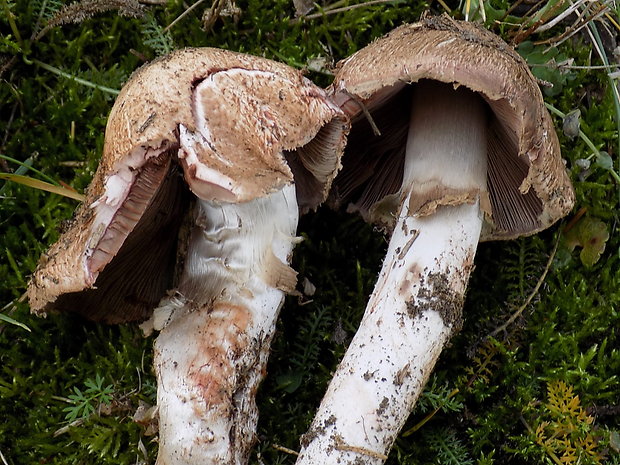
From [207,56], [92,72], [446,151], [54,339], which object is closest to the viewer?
[207,56]

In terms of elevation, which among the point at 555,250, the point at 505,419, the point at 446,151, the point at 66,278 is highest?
the point at 446,151

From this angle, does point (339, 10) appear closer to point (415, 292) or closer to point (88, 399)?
point (415, 292)

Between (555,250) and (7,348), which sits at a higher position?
(555,250)

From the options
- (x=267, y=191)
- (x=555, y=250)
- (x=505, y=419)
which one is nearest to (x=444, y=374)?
(x=505, y=419)

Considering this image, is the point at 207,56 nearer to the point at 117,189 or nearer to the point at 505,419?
the point at 117,189

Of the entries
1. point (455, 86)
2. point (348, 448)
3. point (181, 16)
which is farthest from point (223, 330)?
point (181, 16)

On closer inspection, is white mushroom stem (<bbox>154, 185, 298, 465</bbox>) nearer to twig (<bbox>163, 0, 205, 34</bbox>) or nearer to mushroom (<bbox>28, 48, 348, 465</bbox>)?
mushroom (<bbox>28, 48, 348, 465</bbox>)

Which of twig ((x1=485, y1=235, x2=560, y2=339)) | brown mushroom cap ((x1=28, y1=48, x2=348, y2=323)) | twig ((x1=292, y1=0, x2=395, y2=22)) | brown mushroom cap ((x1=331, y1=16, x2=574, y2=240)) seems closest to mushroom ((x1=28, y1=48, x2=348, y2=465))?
brown mushroom cap ((x1=28, y1=48, x2=348, y2=323))
